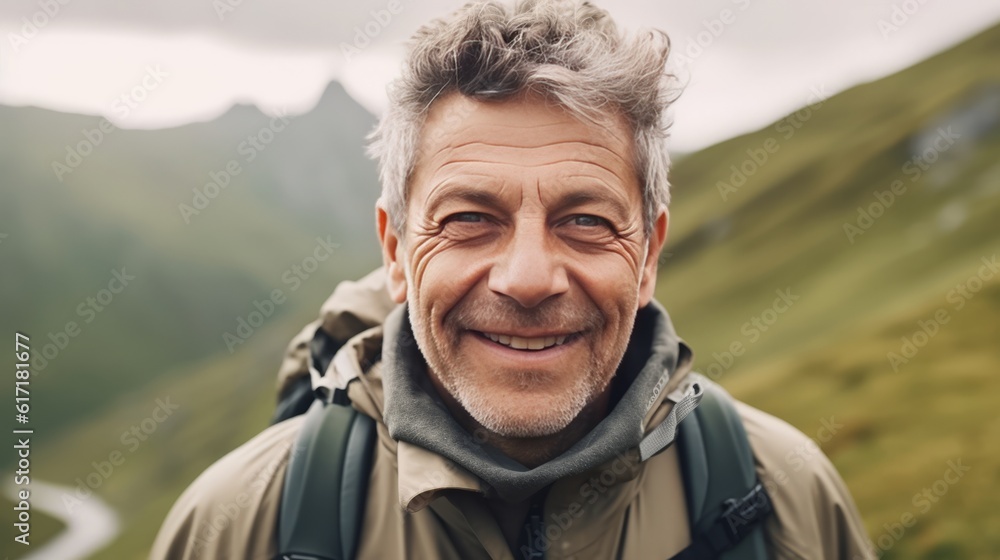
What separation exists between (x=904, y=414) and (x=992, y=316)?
475 cm

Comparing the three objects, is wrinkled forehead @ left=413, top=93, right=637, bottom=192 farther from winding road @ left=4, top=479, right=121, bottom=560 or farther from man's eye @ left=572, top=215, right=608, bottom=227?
winding road @ left=4, top=479, right=121, bottom=560

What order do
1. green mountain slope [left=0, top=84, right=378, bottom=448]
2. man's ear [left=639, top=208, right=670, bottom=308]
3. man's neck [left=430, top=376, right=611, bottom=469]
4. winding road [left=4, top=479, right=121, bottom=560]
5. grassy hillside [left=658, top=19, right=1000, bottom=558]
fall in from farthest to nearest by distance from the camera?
green mountain slope [left=0, top=84, right=378, bottom=448]
winding road [left=4, top=479, right=121, bottom=560]
grassy hillside [left=658, top=19, right=1000, bottom=558]
man's ear [left=639, top=208, right=670, bottom=308]
man's neck [left=430, top=376, right=611, bottom=469]

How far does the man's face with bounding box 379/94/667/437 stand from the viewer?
323cm

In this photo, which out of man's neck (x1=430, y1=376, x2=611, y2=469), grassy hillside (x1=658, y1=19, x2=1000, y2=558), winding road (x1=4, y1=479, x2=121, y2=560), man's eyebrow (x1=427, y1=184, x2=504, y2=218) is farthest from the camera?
winding road (x1=4, y1=479, x2=121, y2=560)

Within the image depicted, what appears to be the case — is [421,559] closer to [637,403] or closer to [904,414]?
[637,403]

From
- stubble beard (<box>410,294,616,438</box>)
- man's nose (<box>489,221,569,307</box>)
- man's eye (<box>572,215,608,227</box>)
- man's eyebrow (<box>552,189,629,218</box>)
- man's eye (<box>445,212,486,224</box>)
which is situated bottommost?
stubble beard (<box>410,294,616,438</box>)

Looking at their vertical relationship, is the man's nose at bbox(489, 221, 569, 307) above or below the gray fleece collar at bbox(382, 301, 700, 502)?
above

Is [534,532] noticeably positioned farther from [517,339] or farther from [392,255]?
[392,255]

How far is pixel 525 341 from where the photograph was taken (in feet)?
10.9

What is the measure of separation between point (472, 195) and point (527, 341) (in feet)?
Answer: 2.27

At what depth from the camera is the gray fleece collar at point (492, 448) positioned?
125 inches

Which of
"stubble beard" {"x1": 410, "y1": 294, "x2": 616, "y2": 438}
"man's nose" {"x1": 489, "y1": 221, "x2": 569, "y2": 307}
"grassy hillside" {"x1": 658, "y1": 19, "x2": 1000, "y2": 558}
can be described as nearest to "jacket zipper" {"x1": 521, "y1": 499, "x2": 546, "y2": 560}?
"stubble beard" {"x1": 410, "y1": 294, "x2": 616, "y2": 438}

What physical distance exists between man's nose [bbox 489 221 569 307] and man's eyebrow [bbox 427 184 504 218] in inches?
6.3

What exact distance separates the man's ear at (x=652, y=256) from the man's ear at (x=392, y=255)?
120 cm
